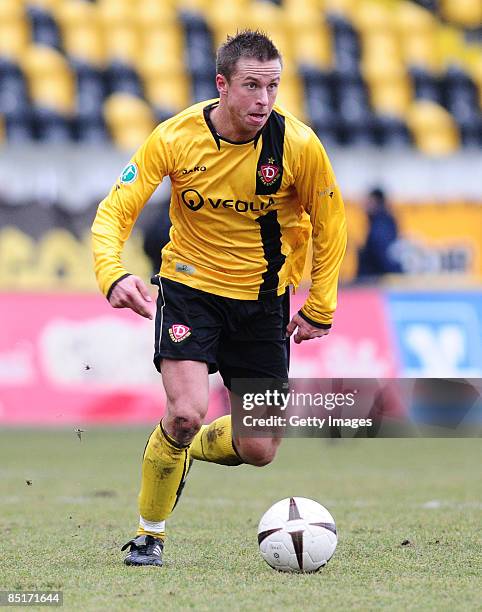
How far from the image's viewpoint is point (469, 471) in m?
8.82

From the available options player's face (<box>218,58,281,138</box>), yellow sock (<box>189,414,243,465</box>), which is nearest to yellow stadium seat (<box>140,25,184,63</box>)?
yellow sock (<box>189,414,243,465</box>)

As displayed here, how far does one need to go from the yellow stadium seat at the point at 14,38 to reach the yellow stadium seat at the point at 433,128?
5.55 m

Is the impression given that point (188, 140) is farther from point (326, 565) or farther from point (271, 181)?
point (326, 565)

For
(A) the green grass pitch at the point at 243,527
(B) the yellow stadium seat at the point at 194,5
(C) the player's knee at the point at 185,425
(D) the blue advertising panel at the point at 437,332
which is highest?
(B) the yellow stadium seat at the point at 194,5

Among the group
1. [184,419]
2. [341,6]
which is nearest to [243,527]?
[184,419]

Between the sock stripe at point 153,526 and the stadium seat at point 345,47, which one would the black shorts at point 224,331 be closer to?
the sock stripe at point 153,526

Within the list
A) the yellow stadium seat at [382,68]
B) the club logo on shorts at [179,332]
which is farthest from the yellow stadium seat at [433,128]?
the club logo on shorts at [179,332]

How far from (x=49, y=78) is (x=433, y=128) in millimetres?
5447

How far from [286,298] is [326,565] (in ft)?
4.31

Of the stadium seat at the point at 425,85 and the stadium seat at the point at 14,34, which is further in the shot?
the stadium seat at the point at 425,85

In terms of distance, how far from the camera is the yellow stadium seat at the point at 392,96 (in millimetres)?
17344

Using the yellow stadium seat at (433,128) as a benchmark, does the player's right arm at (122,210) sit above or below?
above

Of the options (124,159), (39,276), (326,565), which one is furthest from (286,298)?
(124,159)

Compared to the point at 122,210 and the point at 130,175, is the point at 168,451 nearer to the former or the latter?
the point at 122,210
